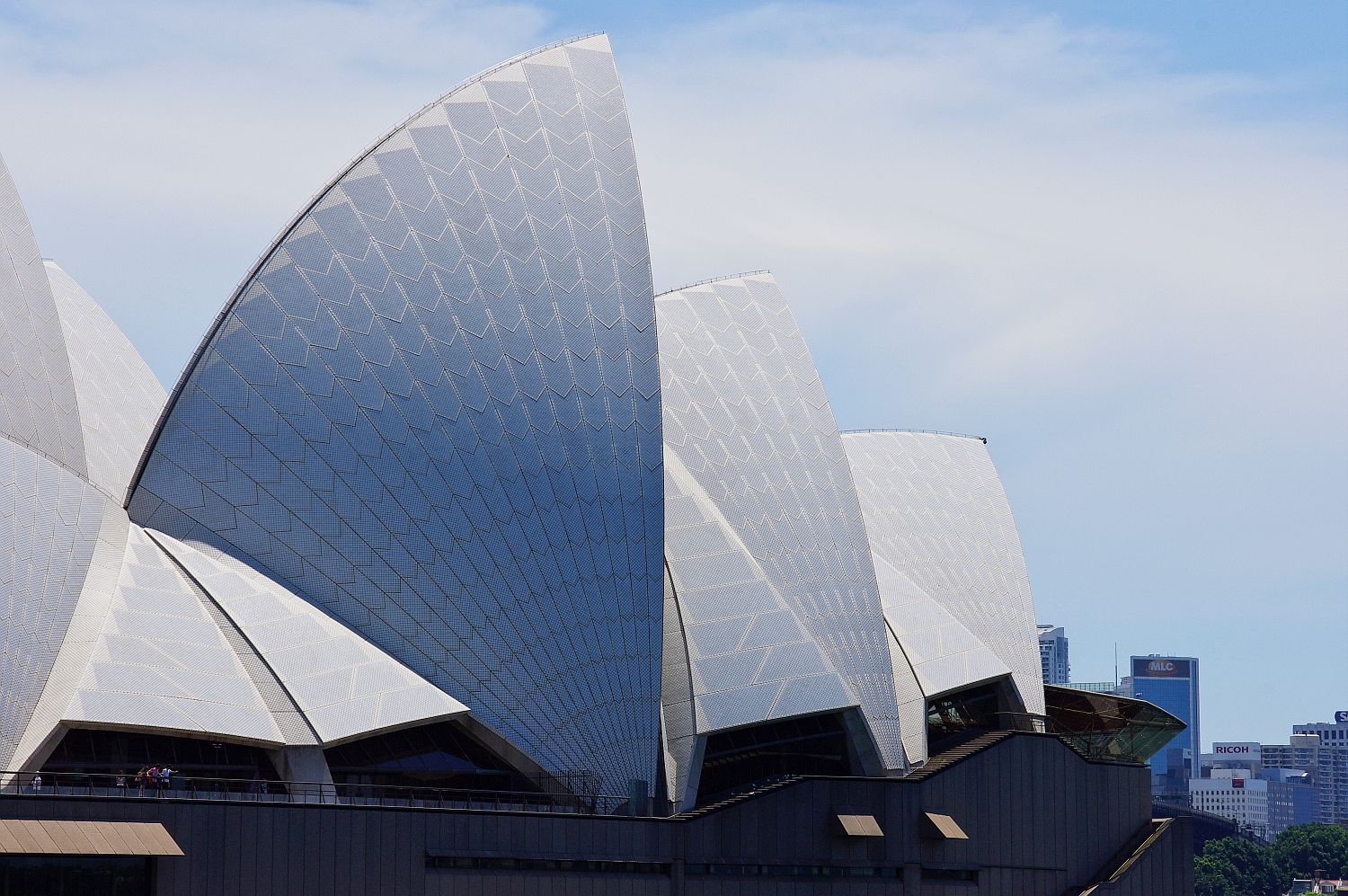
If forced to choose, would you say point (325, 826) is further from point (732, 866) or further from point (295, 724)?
point (732, 866)

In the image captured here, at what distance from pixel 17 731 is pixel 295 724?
17.2 ft

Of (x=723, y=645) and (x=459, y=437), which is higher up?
(x=459, y=437)

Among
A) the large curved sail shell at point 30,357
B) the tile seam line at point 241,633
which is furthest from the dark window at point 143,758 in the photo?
the large curved sail shell at point 30,357

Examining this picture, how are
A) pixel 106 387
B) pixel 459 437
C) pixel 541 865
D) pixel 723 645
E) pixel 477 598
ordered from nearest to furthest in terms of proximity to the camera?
pixel 541 865, pixel 477 598, pixel 459 437, pixel 723 645, pixel 106 387

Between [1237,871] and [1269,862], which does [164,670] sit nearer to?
[1237,871]

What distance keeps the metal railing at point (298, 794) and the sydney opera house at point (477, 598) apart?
4.8 inches

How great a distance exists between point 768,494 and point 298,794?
609 inches

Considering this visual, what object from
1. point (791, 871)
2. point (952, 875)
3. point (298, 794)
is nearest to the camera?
point (298, 794)

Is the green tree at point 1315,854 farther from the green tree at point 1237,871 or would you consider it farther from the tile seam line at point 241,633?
the tile seam line at point 241,633

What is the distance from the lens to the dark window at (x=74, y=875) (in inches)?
1124

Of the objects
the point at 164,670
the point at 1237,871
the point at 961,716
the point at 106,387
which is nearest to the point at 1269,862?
the point at 1237,871

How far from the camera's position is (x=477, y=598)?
37812 mm

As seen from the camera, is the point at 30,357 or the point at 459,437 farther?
the point at 459,437

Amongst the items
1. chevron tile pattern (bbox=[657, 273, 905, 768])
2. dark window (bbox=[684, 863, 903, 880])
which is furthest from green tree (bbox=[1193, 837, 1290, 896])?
dark window (bbox=[684, 863, 903, 880])
